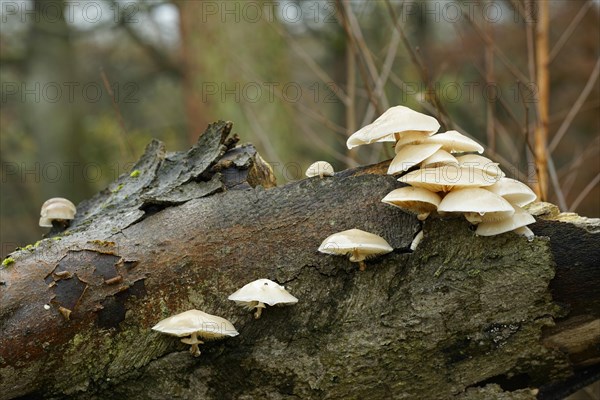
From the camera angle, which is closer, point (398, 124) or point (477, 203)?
point (477, 203)

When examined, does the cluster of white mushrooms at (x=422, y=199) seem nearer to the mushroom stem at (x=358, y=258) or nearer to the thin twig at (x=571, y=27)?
the mushroom stem at (x=358, y=258)

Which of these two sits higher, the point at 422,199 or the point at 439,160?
the point at 439,160

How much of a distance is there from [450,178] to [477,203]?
6.4 inches

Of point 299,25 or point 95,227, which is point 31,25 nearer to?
point 299,25

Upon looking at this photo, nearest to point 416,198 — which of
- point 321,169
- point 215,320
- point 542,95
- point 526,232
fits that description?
point 526,232

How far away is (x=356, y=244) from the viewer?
2359 millimetres

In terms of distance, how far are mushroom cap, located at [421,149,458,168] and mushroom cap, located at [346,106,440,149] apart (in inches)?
4.3

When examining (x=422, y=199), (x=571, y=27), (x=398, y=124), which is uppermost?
(x=571, y=27)

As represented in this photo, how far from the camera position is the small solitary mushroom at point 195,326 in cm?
231

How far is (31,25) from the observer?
10.9 metres

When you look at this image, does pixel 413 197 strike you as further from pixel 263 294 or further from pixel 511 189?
pixel 263 294

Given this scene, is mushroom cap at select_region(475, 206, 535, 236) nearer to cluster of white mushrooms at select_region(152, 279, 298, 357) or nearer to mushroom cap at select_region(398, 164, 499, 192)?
mushroom cap at select_region(398, 164, 499, 192)

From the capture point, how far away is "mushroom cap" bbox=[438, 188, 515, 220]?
221cm

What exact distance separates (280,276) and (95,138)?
11.4 metres
